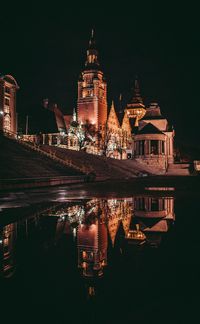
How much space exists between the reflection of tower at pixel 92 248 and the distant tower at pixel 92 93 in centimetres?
9007

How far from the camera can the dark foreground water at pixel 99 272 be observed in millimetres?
4098

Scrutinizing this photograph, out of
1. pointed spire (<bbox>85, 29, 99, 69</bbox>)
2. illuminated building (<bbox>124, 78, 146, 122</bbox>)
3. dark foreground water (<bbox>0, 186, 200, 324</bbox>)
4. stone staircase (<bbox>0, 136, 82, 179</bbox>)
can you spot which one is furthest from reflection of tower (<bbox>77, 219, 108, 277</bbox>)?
illuminated building (<bbox>124, 78, 146, 122</bbox>)

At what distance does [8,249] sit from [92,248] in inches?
75.3

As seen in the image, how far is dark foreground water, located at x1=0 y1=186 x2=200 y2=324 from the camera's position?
13.4 ft

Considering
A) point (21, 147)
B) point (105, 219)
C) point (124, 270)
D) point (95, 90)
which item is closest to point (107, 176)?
point (21, 147)

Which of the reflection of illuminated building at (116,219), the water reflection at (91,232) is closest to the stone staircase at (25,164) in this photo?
the reflection of illuminated building at (116,219)

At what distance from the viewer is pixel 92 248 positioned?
7.27m

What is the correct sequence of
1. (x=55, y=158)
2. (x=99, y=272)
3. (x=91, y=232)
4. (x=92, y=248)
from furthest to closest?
(x=55, y=158)
(x=91, y=232)
(x=92, y=248)
(x=99, y=272)

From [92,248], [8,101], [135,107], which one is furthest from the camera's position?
[135,107]

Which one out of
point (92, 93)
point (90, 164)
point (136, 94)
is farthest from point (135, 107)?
point (90, 164)

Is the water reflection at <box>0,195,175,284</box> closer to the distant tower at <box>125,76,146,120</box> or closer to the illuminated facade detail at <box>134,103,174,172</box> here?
the illuminated facade detail at <box>134,103,174,172</box>

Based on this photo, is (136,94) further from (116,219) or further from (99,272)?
(99,272)

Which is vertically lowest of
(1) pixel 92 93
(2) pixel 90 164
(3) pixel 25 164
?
(3) pixel 25 164

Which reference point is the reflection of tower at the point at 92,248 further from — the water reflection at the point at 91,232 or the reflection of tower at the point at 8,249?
the reflection of tower at the point at 8,249
